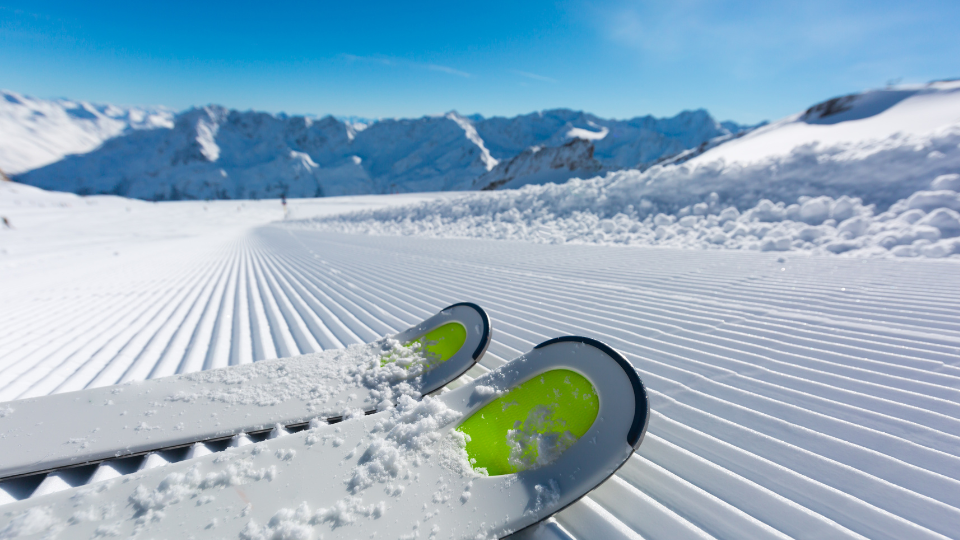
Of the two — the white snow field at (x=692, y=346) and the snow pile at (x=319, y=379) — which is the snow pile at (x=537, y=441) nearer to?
the white snow field at (x=692, y=346)

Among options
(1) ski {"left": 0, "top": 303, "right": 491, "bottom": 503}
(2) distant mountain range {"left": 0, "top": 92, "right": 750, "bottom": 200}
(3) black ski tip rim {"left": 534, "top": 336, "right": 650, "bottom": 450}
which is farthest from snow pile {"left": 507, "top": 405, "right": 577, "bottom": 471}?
(2) distant mountain range {"left": 0, "top": 92, "right": 750, "bottom": 200}

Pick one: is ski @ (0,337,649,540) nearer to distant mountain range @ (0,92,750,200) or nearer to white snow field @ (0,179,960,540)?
white snow field @ (0,179,960,540)

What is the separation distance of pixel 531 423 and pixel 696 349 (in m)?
1.66

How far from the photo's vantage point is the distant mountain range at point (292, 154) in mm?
161337

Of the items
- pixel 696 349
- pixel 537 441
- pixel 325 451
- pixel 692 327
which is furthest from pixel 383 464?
pixel 692 327

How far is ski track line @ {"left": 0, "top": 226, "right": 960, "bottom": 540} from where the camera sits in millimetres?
1342

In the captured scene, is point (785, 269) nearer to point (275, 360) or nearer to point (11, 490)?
point (275, 360)

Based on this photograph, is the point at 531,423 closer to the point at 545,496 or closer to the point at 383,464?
the point at 545,496

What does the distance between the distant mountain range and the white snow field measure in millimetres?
146507

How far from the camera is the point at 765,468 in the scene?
58.4 inches

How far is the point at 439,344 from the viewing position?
103 inches

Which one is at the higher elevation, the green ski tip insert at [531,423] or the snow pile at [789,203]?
the snow pile at [789,203]

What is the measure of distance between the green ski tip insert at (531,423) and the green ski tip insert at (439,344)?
0.74 meters

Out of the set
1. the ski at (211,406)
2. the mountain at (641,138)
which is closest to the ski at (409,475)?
the ski at (211,406)
